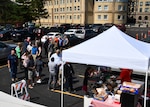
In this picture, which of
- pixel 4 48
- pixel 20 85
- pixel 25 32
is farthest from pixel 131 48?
pixel 25 32

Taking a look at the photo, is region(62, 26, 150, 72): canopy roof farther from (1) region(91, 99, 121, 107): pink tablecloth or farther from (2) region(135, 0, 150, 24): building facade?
(2) region(135, 0, 150, 24): building facade

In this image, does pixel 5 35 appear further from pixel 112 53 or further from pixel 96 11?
pixel 96 11

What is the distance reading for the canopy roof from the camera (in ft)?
21.4

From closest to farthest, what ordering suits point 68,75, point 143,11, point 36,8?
1. point 68,75
2. point 36,8
3. point 143,11

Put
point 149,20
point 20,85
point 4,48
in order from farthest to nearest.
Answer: point 149,20, point 4,48, point 20,85

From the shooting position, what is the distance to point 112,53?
7.01 m

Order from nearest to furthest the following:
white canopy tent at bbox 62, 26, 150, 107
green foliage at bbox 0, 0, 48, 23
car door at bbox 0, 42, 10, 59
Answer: white canopy tent at bbox 62, 26, 150, 107 → car door at bbox 0, 42, 10, 59 → green foliage at bbox 0, 0, 48, 23

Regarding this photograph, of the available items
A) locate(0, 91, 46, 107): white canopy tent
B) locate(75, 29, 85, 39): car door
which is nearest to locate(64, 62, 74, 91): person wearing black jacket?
locate(0, 91, 46, 107): white canopy tent

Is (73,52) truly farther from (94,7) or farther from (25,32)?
(94,7)

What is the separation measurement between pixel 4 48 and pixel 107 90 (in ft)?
34.5

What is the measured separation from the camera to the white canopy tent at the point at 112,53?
257 inches

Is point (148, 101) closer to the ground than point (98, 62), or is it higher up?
closer to the ground

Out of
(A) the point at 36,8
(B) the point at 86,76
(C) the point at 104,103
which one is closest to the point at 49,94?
(B) the point at 86,76

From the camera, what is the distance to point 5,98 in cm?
616
